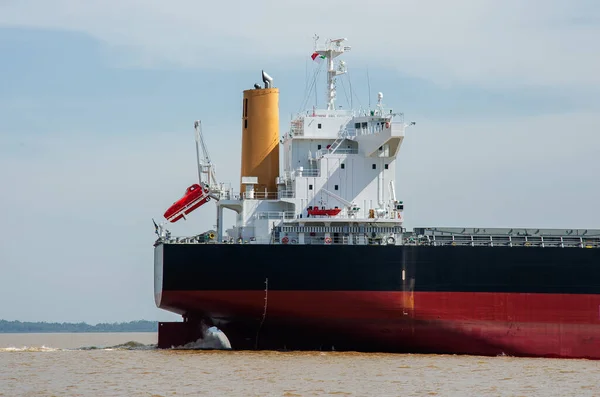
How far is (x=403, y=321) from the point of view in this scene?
35.7m

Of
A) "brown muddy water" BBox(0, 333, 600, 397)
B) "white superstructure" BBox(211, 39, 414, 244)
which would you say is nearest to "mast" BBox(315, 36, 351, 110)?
"white superstructure" BBox(211, 39, 414, 244)

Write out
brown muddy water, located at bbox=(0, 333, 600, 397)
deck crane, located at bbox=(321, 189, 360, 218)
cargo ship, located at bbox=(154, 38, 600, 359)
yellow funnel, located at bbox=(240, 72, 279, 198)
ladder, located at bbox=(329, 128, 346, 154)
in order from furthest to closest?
1. yellow funnel, located at bbox=(240, 72, 279, 198)
2. ladder, located at bbox=(329, 128, 346, 154)
3. deck crane, located at bbox=(321, 189, 360, 218)
4. cargo ship, located at bbox=(154, 38, 600, 359)
5. brown muddy water, located at bbox=(0, 333, 600, 397)

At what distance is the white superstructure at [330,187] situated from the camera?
3688cm

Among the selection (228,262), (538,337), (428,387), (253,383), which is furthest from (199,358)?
(538,337)

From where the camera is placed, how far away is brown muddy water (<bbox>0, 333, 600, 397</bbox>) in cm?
2639

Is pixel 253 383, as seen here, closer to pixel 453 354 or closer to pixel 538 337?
pixel 453 354

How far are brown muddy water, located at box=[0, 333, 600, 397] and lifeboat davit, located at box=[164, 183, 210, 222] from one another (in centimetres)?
478

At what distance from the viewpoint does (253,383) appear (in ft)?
90.0

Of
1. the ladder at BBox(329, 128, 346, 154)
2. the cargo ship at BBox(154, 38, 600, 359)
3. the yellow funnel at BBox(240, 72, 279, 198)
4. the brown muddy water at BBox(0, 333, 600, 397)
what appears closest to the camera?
the brown muddy water at BBox(0, 333, 600, 397)

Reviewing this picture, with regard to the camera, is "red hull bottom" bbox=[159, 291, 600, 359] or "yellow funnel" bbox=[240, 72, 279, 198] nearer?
"red hull bottom" bbox=[159, 291, 600, 359]

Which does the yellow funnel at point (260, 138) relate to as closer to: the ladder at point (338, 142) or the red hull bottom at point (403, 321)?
the ladder at point (338, 142)

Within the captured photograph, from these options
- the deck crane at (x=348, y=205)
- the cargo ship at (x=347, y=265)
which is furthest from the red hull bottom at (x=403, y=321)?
the deck crane at (x=348, y=205)

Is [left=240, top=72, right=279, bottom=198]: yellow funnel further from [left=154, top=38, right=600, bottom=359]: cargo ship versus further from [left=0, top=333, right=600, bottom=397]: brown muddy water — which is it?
[left=0, top=333, right=600, bottom=397]: brown muddy water

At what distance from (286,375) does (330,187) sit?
411 inches
